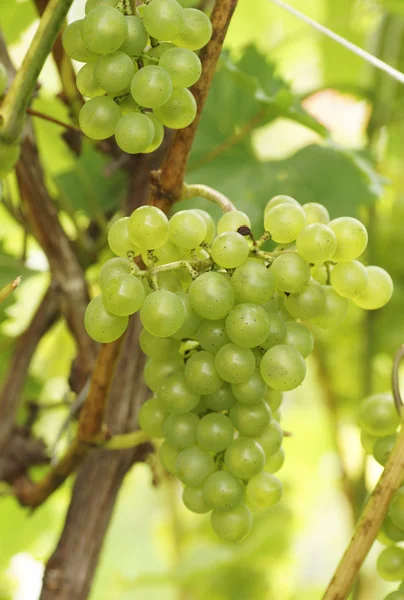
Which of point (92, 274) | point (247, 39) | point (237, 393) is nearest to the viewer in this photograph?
point (237, 393)

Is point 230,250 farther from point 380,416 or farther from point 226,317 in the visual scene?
point 380,416

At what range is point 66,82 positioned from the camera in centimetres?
59

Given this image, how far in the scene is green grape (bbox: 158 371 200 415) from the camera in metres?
0.36

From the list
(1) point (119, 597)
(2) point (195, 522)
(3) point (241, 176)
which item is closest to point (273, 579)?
(2) point (195, 522)

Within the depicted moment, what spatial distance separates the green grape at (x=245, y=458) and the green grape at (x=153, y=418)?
50 mm

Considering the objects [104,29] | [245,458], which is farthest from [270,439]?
[104,29]

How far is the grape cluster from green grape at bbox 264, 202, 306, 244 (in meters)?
0.07

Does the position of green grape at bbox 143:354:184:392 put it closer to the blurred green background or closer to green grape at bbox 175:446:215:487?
green grape at bbox 175:446:215:487

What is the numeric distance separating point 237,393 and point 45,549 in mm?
788

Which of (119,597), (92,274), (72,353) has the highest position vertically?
(92,274)

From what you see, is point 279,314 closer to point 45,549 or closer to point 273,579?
point 273,579

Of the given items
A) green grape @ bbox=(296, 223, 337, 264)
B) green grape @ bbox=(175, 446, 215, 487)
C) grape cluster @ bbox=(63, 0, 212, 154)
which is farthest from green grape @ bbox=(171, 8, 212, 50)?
green grape @ bbox=(175, 446, 215, 487)

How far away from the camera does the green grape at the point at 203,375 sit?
1.14 feet

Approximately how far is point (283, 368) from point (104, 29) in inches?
7.0
